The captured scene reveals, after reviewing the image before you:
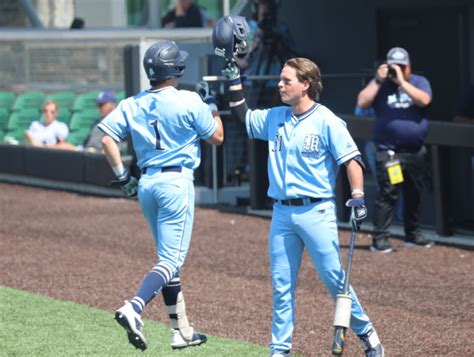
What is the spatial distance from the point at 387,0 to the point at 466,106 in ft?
11.9

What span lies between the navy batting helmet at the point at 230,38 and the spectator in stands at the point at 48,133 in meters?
8.98

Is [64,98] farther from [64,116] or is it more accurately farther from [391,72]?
[391,72]

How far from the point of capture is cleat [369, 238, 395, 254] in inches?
440

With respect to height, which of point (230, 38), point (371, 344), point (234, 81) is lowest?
point (371, 344)

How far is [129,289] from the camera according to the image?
9.55 metres

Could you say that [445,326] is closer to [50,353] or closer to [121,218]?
[50,353]

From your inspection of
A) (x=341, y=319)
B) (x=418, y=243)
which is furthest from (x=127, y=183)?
(x=418, y=243)

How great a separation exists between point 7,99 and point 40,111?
0.68 meters

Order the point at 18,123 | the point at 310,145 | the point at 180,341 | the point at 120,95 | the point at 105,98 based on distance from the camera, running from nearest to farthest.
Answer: the point at 310,145, the point at 180,341, the point at 105,98, the point at 120,95, the point at 18,123

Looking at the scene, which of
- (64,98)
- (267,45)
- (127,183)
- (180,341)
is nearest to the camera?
(180,341)

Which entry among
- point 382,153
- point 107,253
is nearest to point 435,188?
point 382,153

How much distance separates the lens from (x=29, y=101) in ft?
54.5

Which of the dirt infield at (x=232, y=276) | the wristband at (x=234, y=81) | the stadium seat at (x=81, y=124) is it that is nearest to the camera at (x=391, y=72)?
the dirt infield at (x=232, y=276)

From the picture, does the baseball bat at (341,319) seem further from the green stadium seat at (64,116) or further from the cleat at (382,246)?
the green stadium seat at (64,116)
